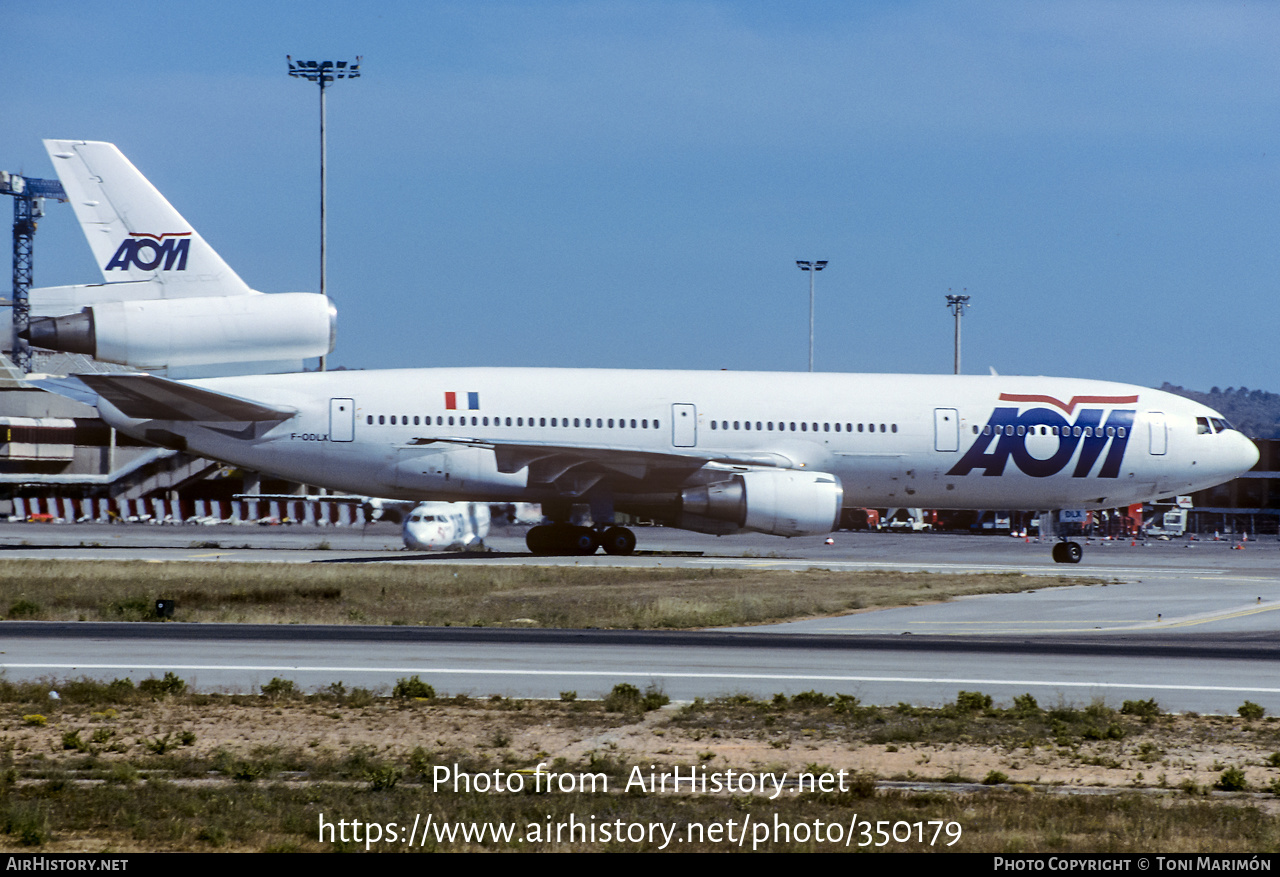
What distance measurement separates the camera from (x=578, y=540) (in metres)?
37.5

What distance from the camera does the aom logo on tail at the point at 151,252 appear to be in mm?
34094

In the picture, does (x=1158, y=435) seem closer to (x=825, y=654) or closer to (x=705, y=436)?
(x=705, y=436)

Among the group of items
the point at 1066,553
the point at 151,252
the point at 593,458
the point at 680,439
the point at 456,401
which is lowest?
the point at 1066,553

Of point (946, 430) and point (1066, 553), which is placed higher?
point (946, 430)

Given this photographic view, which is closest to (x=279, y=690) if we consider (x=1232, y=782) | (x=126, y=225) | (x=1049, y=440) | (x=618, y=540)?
(x=1232, y=782)

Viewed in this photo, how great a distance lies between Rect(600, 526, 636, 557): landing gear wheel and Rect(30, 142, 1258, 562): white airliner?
4 cm

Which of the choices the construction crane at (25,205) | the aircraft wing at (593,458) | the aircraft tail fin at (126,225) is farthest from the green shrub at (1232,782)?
the construction crane at (25,205)

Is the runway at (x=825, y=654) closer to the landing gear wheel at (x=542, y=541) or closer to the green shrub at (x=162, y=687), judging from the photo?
the green shrub at (x=162, y=687)

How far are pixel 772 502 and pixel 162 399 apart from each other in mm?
16122

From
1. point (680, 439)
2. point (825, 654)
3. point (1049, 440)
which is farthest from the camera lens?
point (1049, 440)

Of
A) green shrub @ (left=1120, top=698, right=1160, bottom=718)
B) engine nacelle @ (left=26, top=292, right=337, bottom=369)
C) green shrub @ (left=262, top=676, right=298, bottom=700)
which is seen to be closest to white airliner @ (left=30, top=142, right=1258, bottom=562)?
engine nacelle @ (left=26, top=292, right=337, bottom=369)

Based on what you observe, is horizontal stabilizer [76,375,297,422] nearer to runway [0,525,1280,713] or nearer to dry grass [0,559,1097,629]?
dry grass [0,559,1097,629]

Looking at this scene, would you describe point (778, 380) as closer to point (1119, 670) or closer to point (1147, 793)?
point (1119, 670)

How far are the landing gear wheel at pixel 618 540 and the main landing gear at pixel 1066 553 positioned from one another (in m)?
12.8
